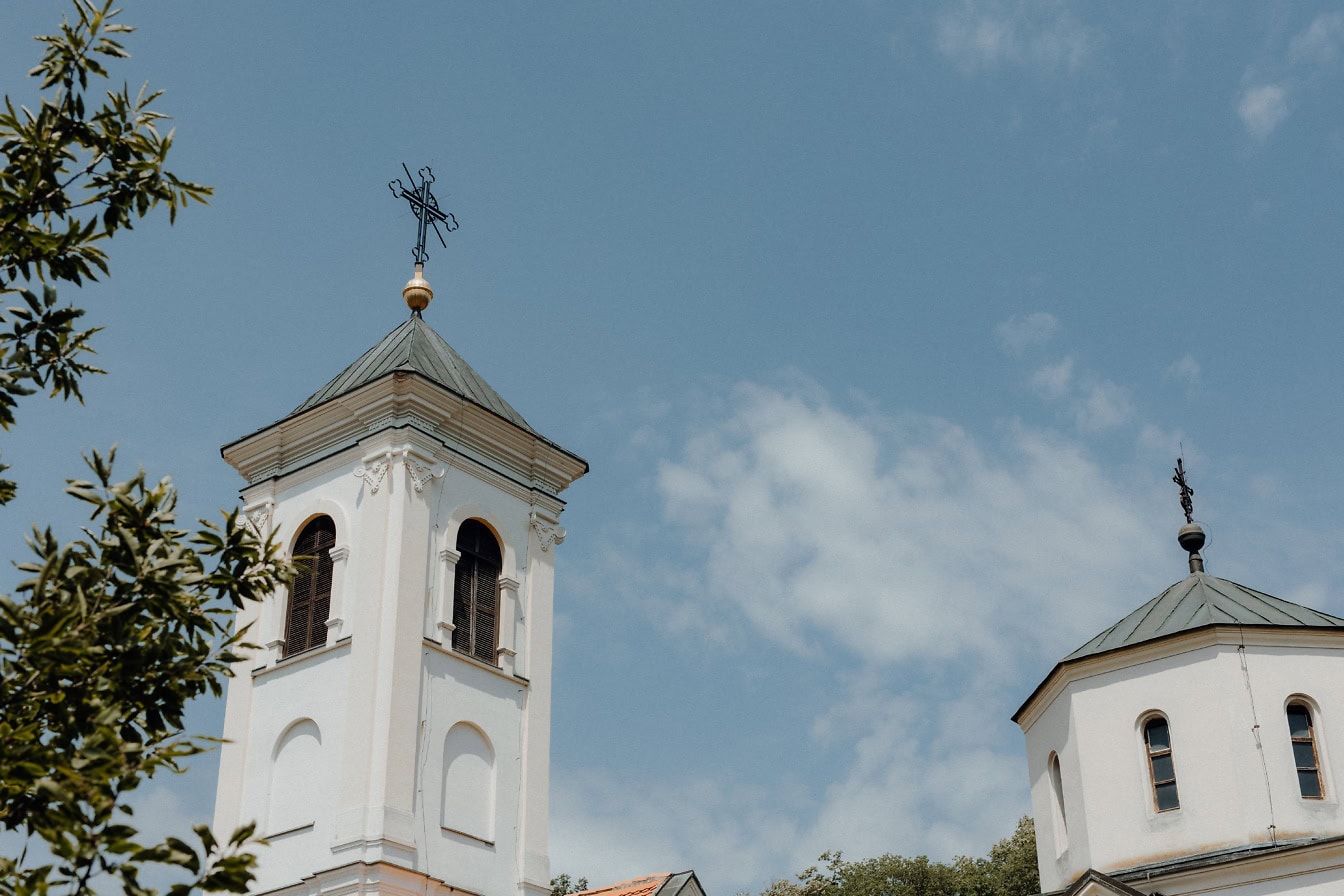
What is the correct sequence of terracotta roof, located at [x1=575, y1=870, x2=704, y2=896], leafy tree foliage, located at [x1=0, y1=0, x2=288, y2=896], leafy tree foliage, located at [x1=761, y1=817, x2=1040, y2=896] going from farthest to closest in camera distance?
leafy tree foliage, located at [x1=761, y1=817, x2=1040, y2=896] → terracotta roof, located at [x1=575, y1=870, x2=704, y2=896] → leafy tree foliage, located at [x1=0, y1=0, x2=288, y2=896]

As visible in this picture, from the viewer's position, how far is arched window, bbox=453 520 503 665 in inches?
896

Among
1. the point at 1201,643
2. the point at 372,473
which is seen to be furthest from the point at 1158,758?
the point at 372,473

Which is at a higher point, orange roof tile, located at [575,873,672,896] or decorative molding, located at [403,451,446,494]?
decorative molding, located at [403,451,446,494]

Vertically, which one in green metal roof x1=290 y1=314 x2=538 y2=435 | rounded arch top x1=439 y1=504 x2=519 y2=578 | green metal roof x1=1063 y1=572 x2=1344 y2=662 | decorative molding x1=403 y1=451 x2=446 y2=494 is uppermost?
green metal roof x1=290 y1=314 x2=538 y2=435

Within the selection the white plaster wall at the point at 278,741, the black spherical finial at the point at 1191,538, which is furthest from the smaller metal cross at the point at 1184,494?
the white plaster wall at the point at 278,741

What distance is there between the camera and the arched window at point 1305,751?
22359mm

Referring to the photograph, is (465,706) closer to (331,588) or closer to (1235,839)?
(331,588)

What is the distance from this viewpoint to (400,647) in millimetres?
21266

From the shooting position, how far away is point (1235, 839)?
21828mm

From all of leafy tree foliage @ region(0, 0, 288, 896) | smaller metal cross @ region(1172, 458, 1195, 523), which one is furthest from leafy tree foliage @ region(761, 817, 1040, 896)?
leafy tree foliage @ region(0, 0, 288, 896)

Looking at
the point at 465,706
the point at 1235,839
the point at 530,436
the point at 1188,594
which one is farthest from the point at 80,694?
the point at 1188,594

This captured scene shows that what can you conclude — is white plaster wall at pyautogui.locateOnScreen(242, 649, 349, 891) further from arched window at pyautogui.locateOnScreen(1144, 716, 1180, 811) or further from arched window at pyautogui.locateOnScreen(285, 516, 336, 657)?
arched window at pyautogui.locateOnScreen(1144, 716, 1180, 811)

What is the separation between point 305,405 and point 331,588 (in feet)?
11.7

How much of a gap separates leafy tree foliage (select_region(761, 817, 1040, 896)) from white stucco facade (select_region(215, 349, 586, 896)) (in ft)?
97.3
